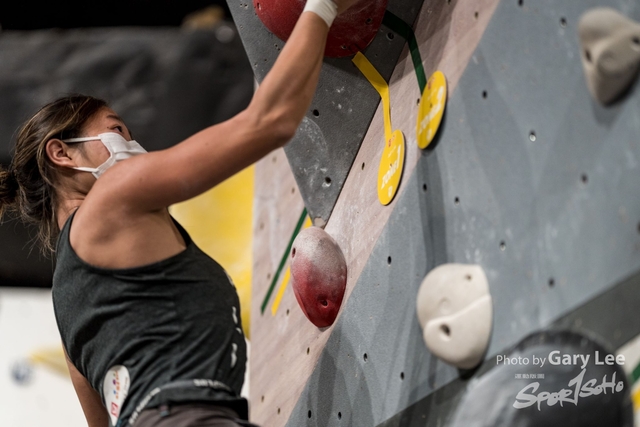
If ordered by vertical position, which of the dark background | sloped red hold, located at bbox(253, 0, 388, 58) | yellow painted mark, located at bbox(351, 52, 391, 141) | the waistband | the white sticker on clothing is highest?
sloped red hold, located at bbox(253, 0, 388, 58)

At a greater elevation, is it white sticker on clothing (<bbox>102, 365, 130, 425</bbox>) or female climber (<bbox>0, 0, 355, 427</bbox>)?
female climber (<bbox>0, 0, 355, 427</bbox>)

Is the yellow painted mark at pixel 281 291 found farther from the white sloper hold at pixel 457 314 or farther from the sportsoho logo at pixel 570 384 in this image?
the sportsoho logo at pixel 570 384

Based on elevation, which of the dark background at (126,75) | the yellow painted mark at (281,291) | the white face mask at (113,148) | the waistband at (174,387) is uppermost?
the white face mask at (113,148)

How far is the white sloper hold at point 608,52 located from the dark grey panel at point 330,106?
1.91 feet

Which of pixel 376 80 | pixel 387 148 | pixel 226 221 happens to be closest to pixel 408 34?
pixel 376 80

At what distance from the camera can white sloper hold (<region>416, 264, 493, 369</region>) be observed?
1.09 meters

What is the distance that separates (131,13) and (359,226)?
9.14ft

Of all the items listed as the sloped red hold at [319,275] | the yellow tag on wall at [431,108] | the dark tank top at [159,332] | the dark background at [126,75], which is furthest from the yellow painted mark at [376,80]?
the dark background at [126,75]

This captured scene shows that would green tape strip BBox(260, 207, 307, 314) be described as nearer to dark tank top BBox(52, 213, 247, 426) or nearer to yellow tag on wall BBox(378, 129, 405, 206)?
yellow tag on wall BBox(378, 129, 405, 206)

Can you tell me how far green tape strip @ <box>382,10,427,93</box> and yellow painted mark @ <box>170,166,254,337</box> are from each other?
160 cm

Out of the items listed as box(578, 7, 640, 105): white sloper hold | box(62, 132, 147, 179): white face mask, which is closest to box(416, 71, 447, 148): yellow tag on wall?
box(578, 7, 640, 105): white sloper hold

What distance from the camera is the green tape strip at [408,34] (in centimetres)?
142

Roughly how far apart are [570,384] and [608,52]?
40 centimetres

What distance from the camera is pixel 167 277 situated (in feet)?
3.97
